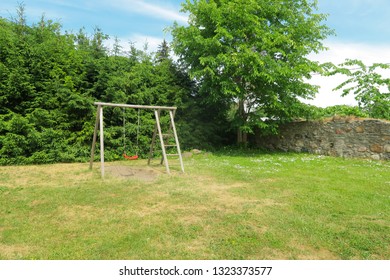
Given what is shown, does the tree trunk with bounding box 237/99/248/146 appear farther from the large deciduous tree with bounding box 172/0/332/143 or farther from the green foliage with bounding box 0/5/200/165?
the green foliage with bounding box 0/5/200/165

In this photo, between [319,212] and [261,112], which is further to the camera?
[261,112]

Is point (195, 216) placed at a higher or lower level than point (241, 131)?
lower

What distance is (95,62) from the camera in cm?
1054

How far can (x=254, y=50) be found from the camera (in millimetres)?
11422

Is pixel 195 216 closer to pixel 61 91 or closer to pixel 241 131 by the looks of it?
pixel 61 91

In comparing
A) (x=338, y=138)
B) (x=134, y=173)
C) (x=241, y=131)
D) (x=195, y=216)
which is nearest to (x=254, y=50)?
(x=241, y=131)

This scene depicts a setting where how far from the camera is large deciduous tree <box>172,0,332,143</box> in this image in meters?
10.7

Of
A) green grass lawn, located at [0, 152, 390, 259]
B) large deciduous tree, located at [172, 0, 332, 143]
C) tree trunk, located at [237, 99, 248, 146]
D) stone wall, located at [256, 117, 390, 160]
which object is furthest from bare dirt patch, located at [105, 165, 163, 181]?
stone wall, located at [256, 117, 390, 160]

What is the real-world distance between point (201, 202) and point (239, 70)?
24.1 ft

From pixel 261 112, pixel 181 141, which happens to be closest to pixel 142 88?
pixel 181 141

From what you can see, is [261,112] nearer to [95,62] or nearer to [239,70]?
[239,70]

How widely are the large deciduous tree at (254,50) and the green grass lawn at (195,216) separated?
5156mm

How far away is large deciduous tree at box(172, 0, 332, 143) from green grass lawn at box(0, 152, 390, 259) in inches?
203

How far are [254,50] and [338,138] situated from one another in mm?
5014
